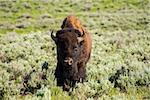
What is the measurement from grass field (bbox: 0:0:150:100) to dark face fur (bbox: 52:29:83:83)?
14.7 inches

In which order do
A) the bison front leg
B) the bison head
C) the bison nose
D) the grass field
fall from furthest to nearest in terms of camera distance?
1. the bison front leg
2. the bison head
3. the bison nose
4. the grass field

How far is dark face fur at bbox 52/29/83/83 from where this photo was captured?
898 cm

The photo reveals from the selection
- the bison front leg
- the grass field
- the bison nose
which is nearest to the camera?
the grass field

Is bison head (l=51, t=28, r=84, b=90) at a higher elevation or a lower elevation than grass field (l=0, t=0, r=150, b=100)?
higher

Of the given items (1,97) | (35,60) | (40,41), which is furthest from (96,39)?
(1,97)

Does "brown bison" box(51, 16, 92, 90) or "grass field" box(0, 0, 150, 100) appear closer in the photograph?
"grass field" box(0, 0, 150, 100)

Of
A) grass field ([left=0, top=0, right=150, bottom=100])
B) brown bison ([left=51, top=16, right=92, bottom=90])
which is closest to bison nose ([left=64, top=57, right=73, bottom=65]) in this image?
brown bison ([left=51, top=16, right=92, bottom=90])

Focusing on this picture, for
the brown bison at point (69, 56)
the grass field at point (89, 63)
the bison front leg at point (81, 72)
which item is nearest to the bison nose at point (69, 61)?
the brown bison at point (69, 56)

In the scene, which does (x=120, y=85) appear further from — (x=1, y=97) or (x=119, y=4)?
(x=119, y=4)

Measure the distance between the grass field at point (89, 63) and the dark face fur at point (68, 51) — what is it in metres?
0.37

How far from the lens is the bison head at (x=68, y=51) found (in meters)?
8.98

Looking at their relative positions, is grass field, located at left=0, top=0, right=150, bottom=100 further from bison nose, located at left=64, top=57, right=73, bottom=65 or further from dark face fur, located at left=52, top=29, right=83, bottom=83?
bison nose, located at left=64, top=57, right=73, bottom=65

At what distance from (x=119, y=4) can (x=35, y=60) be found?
1418 inches

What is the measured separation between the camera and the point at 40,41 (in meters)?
20.4
